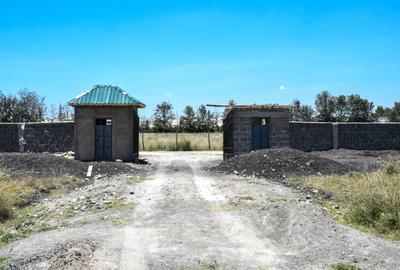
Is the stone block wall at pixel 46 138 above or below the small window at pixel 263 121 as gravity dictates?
below

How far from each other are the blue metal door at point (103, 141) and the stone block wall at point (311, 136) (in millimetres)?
10864

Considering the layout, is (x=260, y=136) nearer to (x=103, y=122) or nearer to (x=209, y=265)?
(x=103, y=122)

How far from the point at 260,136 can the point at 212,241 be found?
16800 mm

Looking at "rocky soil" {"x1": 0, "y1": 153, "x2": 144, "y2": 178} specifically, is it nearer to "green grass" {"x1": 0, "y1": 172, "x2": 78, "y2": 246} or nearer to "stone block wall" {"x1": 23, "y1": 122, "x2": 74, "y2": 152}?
"green grass" {"x1": 0, "y1": 172, "x2": 78, "y2": 246}

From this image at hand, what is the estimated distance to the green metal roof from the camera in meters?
23.3

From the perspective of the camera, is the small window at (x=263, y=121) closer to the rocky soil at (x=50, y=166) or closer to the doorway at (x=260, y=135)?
the doorway at (x=260, y=135)

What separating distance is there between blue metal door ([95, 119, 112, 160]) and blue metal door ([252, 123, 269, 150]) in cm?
700

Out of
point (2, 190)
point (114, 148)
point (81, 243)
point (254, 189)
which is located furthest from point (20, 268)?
point (114, 148)

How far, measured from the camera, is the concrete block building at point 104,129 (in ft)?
77.3

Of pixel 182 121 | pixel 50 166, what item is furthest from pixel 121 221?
pixel 182 121

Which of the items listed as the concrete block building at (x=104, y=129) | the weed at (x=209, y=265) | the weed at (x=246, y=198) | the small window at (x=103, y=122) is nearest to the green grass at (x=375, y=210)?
the weed at (x=246, y=198)

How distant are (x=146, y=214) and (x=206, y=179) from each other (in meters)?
6.76

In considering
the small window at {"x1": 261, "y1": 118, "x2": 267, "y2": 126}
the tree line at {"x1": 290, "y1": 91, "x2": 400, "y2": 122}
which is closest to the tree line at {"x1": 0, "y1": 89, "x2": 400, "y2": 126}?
the tree line at {"x1": 290, "y1": 91, "x2": 400, "y2": 122}

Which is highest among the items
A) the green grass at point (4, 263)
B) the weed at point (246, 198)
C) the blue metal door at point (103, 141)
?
the blue metal door at point (103, 141)
